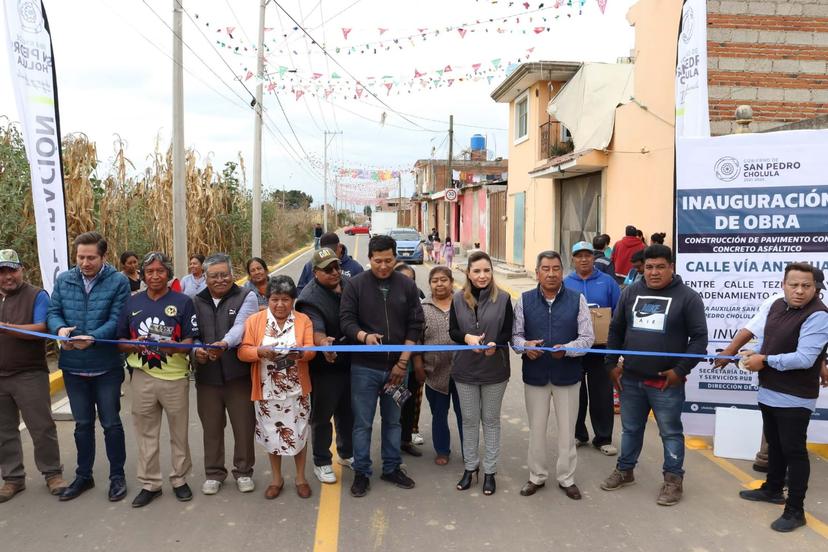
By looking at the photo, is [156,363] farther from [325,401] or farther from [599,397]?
[599,397]

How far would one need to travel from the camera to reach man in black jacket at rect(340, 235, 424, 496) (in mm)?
4605

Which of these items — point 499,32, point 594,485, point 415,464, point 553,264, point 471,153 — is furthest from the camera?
point 471,153

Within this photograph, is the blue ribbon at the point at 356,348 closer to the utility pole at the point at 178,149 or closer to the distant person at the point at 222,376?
the distant person at the point at 222,376

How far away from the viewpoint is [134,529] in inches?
162

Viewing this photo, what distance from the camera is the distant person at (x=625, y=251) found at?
31.0ft

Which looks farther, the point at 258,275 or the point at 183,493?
the point at 258,275

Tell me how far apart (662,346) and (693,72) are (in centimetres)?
424

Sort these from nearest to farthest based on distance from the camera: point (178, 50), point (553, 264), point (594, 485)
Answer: point (553, 264) → point (594, 485) → point (178, 50)

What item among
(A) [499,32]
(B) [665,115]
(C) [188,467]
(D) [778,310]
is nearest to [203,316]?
(C) [188,467]

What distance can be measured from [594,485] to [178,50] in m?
10.2

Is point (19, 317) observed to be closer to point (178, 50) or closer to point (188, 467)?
point (188, 467)

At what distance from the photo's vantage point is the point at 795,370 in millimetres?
4164

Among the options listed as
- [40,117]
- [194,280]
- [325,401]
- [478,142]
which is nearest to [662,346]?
[325,401]

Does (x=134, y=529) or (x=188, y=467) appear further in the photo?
(x=188, y=467)
